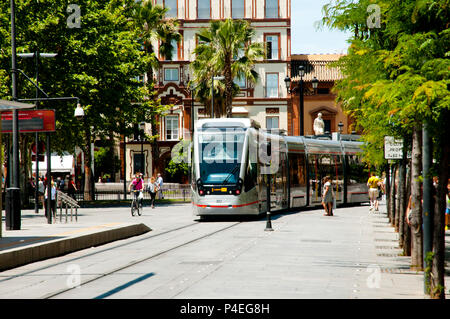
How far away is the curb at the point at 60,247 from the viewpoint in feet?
45.6

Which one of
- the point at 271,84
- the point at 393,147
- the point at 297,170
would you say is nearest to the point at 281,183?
the point at 297,170

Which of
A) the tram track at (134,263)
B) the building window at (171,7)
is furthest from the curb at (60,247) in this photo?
the building window at (171,7)

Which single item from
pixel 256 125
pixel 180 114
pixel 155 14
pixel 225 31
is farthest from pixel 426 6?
pixel 180 114

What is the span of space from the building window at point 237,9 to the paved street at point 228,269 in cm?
5493

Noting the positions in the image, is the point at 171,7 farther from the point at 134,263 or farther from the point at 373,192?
the point at 134,263

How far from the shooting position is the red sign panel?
71.5 ft

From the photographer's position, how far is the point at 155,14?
54.0 metres

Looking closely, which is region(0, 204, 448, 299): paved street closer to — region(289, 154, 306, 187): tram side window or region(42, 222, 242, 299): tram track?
region(42, 222, 242, 299): tram track

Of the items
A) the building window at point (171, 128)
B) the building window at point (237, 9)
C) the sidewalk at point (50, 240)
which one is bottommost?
the sidewalk at point (50, 240)

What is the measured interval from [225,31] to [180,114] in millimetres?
27964

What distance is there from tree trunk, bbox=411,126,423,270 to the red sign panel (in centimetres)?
1200

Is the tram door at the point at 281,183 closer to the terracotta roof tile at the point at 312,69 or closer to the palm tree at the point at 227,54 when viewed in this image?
the palm tree at the point at 227,54

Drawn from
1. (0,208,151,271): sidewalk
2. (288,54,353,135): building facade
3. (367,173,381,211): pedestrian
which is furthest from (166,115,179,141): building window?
(0,208,151,271): sidewalk
